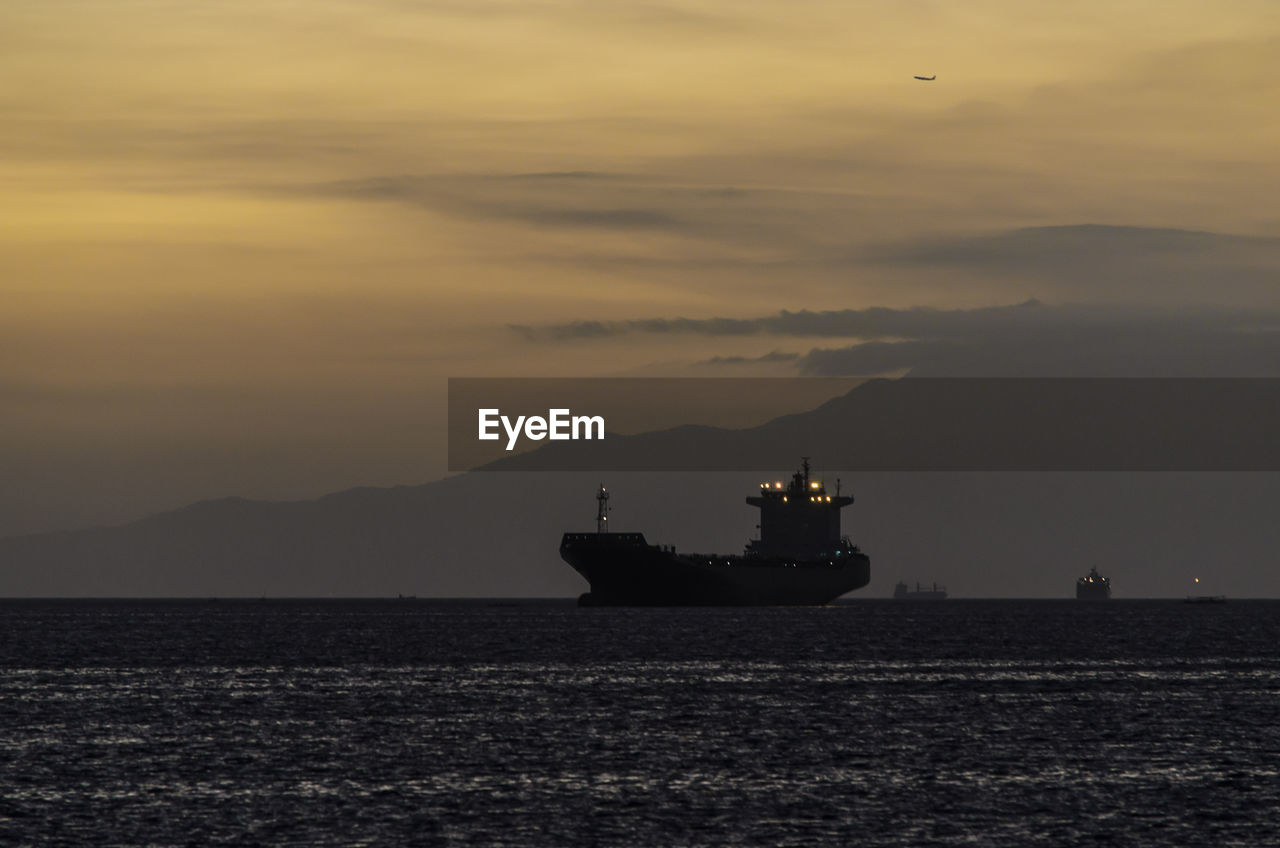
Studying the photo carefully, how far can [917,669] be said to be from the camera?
358 ft

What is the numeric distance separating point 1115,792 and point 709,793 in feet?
37.8

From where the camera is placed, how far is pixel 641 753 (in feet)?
195

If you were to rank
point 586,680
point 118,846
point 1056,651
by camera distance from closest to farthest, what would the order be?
point 118,846, point 586,680, point 1056,651

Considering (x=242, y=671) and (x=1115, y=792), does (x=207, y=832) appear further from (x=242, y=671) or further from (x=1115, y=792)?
(x=242, y=671)

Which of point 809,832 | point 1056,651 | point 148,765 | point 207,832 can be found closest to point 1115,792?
point 809,832

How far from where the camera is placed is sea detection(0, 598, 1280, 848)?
44.6m

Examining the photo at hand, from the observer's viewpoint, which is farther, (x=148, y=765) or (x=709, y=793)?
(x=148, y=765)

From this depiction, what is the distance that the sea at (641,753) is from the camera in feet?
146

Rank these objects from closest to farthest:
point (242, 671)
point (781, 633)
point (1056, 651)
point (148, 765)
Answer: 1. point (148, 765)
2. point (242, 671)
3. point (1056, 651)
4. point (781, 633)

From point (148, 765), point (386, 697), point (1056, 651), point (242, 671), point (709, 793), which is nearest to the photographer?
point (709, 793)

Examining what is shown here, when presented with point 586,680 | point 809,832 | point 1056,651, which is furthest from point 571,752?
point 1056,651

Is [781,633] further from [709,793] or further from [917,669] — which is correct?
[709,793]

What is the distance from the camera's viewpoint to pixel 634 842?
139 ft

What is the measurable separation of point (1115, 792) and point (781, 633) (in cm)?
11497
